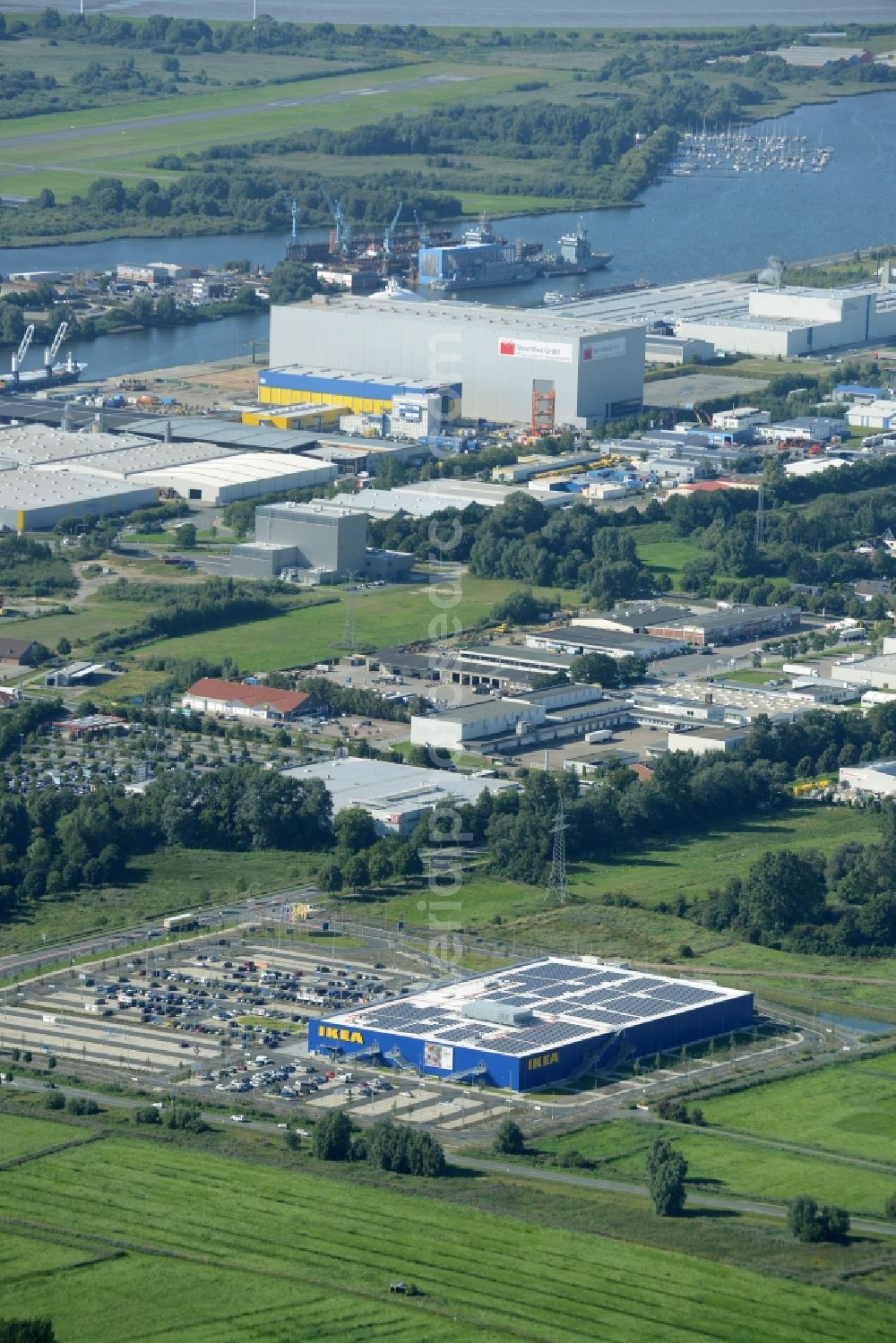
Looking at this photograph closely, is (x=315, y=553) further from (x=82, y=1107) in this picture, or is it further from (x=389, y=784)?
(x=82, y=1107)

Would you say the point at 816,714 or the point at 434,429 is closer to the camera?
the point at 816,714

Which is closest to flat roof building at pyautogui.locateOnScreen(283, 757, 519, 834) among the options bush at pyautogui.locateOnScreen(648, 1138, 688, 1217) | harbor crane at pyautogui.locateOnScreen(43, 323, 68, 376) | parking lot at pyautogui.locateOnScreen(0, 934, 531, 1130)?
parking lot at pyautogui.locateOnScreen(0, 934, 531, 1130)

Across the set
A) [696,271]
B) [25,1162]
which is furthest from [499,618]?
[696,271]

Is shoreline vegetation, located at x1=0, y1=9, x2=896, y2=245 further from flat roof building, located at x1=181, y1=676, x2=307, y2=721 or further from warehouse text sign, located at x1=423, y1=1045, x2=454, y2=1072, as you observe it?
warehouse text sign, located at x1=423, y1=1045, x2=454, y2=1072

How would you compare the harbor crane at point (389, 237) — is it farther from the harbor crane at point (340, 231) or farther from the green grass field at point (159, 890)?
the green grass field at point (159, 890)

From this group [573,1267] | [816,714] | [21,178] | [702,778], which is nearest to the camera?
[573,1267]

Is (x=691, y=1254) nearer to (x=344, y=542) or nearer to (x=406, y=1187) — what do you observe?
(x=406, y=1187)

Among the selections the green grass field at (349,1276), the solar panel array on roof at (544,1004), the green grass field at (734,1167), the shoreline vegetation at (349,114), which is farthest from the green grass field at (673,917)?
the shoreline vegetation at (349,114)

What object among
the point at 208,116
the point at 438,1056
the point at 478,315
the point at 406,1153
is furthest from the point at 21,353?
the point at 406,1153
